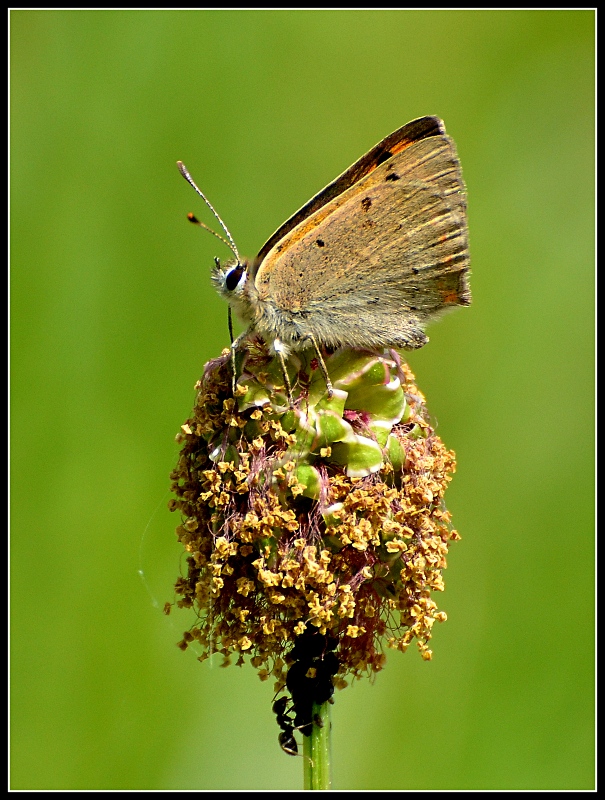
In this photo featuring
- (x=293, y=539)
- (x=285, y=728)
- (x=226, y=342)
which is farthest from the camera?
(x=226, y=342)

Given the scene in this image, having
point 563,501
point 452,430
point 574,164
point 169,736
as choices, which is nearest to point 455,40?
point 574,164

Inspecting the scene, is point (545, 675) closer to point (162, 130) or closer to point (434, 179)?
point (434, 179)

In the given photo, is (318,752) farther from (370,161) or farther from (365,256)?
(370,161)

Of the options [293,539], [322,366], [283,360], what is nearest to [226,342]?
[283,360]

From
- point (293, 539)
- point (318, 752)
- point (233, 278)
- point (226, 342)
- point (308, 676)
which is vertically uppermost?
point (226, 342)

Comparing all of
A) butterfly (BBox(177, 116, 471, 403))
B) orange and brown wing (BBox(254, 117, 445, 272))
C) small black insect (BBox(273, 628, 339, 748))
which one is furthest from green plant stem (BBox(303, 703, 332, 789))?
orange and brown wing (BBox(254, 117, 445, 272))

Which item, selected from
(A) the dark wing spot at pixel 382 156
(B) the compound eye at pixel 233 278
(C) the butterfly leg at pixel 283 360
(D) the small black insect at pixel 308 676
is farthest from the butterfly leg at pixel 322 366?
(D) the small black insect at pixel 308 676

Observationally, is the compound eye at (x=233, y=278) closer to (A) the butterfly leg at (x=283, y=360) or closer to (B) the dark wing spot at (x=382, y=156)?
(A) the butterfly leg at (x=283, y=360)
